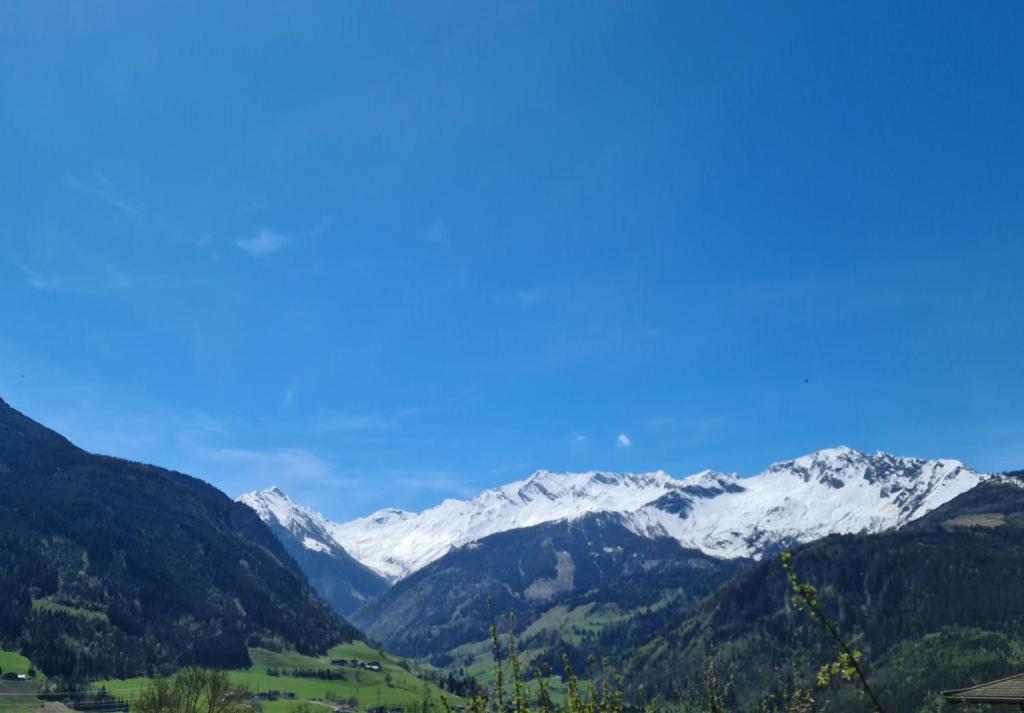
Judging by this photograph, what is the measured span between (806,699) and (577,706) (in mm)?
4425

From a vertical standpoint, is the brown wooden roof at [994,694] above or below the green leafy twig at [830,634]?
below

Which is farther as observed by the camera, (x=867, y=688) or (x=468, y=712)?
(x=468, y=712)

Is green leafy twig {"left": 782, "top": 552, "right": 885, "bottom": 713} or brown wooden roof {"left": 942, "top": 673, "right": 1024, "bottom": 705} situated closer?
green leafy twig {"left": 782, "top": 552, "right": 885, "bottom": 713}

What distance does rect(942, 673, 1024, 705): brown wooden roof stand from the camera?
21203 millimetres

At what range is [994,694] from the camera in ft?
73.1

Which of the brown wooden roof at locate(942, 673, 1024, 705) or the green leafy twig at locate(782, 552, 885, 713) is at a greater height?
the green leafy twig at locate(782, 552, 885, 713)

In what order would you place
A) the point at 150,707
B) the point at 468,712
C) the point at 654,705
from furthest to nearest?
the point at 150,707
the point at 654,705
the point at 468,712

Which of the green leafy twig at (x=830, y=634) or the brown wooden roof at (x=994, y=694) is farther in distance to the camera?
the brown wooden roof at (x=994, y=694)

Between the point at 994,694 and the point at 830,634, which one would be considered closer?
the point at 830,634

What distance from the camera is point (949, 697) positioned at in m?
22.5

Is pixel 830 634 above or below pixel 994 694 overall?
above

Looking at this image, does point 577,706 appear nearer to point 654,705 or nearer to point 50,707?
point 654,705

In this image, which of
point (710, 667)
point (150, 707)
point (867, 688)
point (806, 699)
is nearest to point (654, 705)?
point (710, 667)

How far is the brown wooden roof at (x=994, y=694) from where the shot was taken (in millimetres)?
21203
